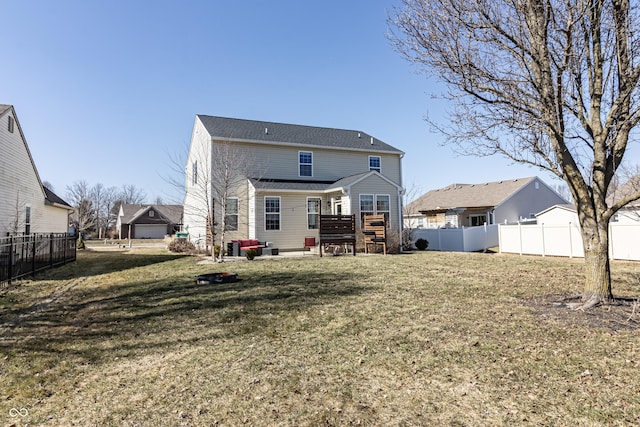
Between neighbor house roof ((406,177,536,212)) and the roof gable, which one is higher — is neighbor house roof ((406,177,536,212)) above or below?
below

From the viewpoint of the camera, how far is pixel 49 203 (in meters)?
20.0

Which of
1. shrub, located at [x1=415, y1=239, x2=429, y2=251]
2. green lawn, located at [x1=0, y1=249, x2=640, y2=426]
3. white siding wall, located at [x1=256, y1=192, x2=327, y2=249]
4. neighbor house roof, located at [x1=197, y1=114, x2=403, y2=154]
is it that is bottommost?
green lawn, located at [x1=0, y1=249, x2=640, y2=426]

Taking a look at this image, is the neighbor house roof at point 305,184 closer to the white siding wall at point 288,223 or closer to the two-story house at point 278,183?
the two-story house at point 278,183

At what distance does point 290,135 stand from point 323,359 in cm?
1875

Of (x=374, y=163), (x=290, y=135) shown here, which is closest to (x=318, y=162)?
(x=290, y=135)

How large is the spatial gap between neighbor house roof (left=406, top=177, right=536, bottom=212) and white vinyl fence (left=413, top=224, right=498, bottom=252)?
578 centimetres

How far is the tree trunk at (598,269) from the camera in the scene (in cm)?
569

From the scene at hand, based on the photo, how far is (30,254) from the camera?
11883 millimetres

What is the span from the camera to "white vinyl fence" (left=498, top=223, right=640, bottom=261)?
13773 millimetres

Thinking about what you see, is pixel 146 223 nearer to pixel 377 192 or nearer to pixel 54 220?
pixel 54 220

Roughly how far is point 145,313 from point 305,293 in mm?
3077

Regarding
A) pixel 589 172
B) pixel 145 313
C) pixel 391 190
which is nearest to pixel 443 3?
pixel 589 172

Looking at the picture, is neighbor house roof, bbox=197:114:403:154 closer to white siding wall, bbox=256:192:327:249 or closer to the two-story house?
the two-story house

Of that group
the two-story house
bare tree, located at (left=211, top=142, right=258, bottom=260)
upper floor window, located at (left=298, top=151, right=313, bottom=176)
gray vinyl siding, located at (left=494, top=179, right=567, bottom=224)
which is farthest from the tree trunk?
gray vinyl siding, located at (left=494, top=179, right=567, bottom=224)
